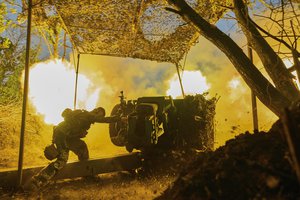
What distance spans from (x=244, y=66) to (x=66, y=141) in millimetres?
4248

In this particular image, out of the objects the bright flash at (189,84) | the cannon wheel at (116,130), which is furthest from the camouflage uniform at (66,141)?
the bright flash at (189,84)

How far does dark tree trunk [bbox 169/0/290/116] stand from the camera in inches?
183

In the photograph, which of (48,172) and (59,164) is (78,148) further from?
(48,172)

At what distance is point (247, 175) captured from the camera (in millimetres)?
2936

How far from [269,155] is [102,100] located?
1893 cm

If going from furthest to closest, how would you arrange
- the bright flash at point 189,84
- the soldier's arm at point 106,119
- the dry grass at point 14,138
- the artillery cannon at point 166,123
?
the bright flash at point 189,84 → the dry grass at point 14,138 → the artillery cannon at point 166,123 → the soldier's arm at point 106,119

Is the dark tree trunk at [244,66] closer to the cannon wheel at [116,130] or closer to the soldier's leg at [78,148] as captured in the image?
the soldier's leg at [78,148]

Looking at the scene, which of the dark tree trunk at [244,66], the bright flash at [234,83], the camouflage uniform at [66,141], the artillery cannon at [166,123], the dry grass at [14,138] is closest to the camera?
the dark tree trunk at [244,66]

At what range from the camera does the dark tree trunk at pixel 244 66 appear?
183 inches

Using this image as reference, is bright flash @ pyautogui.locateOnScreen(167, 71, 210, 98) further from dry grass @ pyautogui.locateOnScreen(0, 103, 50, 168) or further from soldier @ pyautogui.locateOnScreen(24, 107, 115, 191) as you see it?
soldier @ pyautogui.locateOnScreen(24, 107, 115, 191)

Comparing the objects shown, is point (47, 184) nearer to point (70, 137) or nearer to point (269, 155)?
point (70, 137)

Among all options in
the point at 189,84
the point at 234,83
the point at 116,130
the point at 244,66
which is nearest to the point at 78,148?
the point at 116,130

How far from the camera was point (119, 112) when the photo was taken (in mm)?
8500

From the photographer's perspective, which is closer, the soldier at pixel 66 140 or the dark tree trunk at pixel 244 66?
the dark tree trunk at pixel 244 66
